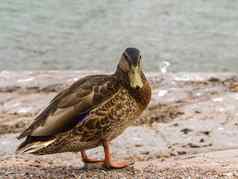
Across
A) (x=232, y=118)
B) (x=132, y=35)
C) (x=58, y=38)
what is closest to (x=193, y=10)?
(x=132, y=35)

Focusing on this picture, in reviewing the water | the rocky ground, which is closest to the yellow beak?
the rocky ground

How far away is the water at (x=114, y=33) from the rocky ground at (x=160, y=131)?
2.16m

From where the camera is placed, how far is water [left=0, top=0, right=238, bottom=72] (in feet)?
33.7

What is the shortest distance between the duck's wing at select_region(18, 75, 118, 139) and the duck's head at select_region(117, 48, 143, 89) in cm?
8

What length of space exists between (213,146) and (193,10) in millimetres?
6283

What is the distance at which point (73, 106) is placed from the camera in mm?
4699

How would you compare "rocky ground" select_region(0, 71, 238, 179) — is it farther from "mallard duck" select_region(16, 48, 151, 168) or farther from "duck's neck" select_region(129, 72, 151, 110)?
"duck's neck" select_region(129, 72, 151, 110)

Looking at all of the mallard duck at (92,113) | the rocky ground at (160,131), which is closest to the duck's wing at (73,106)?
the mallard duck at (92,113)

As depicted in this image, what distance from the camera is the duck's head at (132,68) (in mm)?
4785

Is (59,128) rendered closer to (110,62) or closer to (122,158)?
(122,158)

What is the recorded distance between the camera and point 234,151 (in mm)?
5617

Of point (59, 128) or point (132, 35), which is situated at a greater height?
point (59, 128)

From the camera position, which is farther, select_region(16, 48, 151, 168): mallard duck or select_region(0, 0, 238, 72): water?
select_region(0, 0, 238, 72): water

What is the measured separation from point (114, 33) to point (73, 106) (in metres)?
6.57
